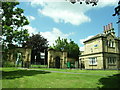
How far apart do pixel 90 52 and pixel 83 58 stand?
168 inches

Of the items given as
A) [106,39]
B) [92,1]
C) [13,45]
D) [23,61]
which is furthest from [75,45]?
[92,1]

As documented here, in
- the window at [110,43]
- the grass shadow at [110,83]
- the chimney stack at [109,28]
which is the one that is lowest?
the grass shadow at [110,83]

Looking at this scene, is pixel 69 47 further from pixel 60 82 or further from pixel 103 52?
pixel 60 82

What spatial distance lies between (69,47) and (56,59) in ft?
121

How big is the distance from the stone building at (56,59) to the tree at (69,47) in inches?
1249

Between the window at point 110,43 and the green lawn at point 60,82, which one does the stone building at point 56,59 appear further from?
the green lawn at point 60,82

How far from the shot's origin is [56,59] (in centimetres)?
3322

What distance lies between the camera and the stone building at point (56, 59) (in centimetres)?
3173

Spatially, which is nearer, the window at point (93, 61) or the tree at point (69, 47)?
the window at point (93, 61)

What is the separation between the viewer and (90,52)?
35.6 meters

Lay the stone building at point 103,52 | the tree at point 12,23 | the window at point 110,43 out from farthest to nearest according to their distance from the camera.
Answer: the window at point 110,43 < the stone building at point 103,52 < the tree at point 12,23

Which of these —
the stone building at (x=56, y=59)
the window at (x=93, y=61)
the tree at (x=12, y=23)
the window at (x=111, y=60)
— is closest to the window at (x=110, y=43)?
the window at (x=111, y=60)

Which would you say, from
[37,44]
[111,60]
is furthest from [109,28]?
[37,44]

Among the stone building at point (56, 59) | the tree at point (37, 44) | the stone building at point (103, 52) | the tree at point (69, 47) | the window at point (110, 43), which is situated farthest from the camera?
the tree at point (69, 47)
